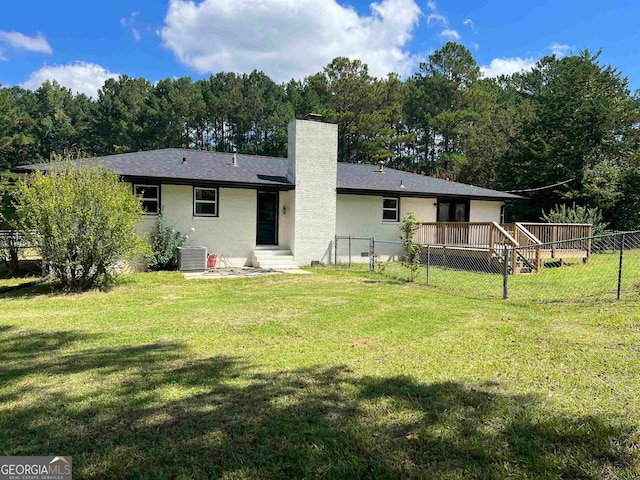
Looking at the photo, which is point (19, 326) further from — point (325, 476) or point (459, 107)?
point (459, 107)

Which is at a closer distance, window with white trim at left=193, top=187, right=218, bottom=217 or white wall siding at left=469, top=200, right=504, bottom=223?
window with white trim at left=193, top=187, right=218, bottom=217

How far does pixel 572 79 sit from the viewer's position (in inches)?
1046

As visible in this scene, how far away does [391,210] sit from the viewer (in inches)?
643

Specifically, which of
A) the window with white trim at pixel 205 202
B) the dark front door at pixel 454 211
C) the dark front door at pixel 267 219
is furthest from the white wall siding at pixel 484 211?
the window with white trim at pixel 205 202

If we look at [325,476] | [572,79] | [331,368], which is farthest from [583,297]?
[572,79]

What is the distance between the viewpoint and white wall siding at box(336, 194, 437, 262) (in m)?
15.4

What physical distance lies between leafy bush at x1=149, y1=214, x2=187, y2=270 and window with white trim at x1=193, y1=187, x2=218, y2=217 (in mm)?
1127

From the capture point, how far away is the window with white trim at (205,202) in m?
13.2

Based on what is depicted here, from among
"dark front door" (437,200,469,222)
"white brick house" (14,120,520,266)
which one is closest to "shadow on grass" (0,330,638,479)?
"white brick house" (14,120,520,266)

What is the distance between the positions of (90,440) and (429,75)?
4395 cm

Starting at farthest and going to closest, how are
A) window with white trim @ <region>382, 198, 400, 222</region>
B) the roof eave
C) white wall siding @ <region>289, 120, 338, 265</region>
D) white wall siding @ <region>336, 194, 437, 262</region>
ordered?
1. window with white trim @ <region>382, 198, 400, 222</region>
2. white wall siding @ <region>336, 194, 437, 262</region>
3. the roof eave
4. white wall siding @ <region>289, 120, 338, 265</region>

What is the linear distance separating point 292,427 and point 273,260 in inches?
421

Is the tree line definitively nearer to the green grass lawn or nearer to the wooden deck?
the wooden deck

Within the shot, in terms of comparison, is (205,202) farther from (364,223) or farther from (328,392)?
(328,392)
